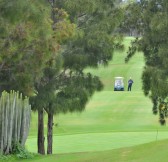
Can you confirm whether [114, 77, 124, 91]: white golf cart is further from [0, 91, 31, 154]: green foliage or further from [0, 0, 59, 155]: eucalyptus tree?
A: [0, 91, 31, 154]: green foliage

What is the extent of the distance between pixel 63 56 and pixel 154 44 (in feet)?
10.4

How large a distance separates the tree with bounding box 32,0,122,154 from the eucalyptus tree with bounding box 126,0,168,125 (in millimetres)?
937

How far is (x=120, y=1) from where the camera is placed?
19.4m

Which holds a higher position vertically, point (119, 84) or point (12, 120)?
point (119, 84)

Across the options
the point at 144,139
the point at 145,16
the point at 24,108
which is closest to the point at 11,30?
the point at 24,108

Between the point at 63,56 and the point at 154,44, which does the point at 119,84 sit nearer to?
the point at 63,56

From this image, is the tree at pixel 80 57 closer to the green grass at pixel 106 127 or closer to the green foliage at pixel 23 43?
the green foliage at pixel 23 43

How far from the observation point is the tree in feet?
58.9

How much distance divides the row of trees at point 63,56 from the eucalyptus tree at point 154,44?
3.07 feet

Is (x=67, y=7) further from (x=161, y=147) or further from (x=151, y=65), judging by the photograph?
(x=161, y=147)

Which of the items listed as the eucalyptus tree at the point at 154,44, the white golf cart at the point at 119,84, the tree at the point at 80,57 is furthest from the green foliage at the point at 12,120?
the white golf cart at the point at 119,84

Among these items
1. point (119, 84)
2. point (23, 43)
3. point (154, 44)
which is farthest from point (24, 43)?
point (119, 84)

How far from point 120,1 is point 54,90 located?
415 centimetres

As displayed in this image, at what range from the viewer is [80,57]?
18.4m
